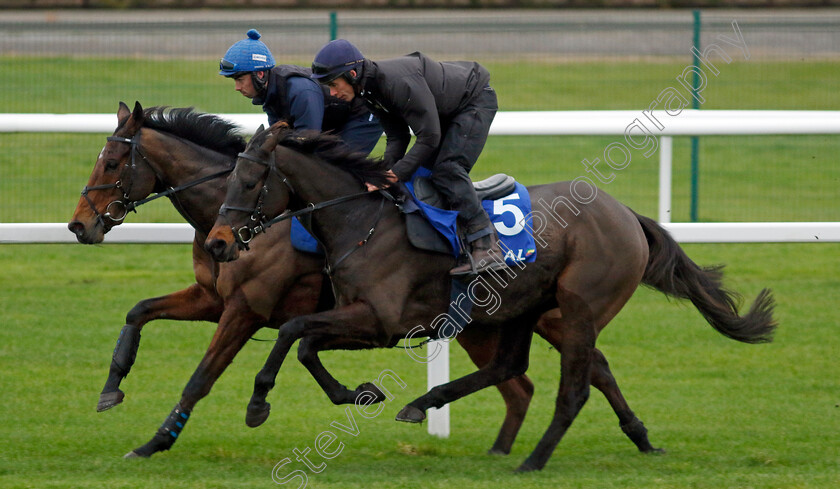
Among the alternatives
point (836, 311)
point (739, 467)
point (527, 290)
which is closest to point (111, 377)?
point (527, 290)

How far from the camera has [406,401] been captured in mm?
6074

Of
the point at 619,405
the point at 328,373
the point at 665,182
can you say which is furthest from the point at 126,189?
the point at 665,182

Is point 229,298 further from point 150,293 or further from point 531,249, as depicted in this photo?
point 150,293

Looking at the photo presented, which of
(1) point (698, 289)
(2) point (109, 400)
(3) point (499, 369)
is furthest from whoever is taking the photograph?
(1) point (698, 289)

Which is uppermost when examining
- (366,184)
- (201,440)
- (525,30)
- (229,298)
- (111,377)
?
(525,30)

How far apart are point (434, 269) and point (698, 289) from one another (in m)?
1.29

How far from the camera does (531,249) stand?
190 inches

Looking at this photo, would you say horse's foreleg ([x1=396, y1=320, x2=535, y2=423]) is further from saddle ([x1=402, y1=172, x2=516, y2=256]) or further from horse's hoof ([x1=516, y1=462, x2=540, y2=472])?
saddle ([x1=402, y1=172, x2=516, y2=256])

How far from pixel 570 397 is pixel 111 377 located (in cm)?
194

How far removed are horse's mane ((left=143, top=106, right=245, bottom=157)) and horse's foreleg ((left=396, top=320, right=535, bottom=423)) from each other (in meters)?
1.39

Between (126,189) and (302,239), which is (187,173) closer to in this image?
(126,189)

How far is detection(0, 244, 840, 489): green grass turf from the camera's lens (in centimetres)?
467

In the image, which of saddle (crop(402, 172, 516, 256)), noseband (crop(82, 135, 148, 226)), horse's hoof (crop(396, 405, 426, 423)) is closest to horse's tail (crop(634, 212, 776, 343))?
saddle (crop(402, 172, 516, 256))

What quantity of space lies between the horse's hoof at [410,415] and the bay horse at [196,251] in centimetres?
16
